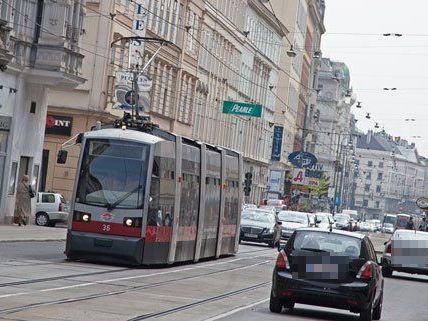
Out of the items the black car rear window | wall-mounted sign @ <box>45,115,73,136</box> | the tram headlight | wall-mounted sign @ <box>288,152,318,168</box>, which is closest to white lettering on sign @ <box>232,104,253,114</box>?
wall-mounted sign @ <box>45,115,73,136</box>

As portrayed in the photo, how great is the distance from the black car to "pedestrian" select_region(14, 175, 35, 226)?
27.4 metres

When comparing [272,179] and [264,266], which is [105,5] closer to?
[264,266]

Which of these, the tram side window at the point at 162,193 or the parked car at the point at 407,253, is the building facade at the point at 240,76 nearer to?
the parked car at the point at 407,253

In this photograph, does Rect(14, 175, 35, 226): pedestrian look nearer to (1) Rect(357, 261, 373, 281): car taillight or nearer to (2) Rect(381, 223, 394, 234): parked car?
(1) Rect(357, 261, 373, 281): car taillight

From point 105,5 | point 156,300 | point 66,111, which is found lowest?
point 156,300

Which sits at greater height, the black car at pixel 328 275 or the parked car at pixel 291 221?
the parked car at pixel 291 221

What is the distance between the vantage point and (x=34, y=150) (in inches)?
2014

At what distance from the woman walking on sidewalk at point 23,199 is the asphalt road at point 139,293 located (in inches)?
467

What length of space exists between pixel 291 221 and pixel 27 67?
20548 mm

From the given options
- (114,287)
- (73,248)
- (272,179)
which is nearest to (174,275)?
(73,248)

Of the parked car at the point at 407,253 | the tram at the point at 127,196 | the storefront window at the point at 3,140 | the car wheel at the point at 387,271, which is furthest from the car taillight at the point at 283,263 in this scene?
the storefront window at the point at 3,140

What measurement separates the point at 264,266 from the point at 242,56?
58.5m

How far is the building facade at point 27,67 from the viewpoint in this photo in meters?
47.2

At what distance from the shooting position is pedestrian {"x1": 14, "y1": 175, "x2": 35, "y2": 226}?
4849 centimetres
